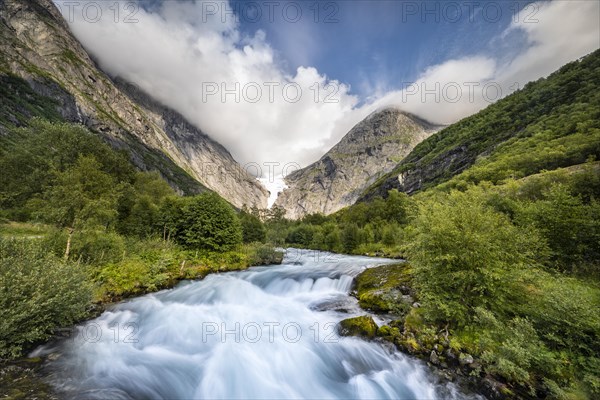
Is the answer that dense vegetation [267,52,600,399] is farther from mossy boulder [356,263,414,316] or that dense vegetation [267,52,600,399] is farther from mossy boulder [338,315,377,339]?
mossy boulder [338,315,377,339]

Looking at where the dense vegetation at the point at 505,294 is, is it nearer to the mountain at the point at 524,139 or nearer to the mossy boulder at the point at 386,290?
the mossy boulder at the point at 386,290

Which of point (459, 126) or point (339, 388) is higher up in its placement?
point (459, 126)

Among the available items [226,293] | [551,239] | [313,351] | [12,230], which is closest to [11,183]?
[12,230]

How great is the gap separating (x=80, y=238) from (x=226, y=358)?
46.1ft

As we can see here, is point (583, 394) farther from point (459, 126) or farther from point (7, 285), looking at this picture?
point (459, 126)

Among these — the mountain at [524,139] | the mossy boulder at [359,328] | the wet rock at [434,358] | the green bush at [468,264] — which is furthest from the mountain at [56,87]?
the mountain at [524,139]

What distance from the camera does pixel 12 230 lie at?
22.1m

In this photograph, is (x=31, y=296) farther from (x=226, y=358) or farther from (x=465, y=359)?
(x=465, y=359)

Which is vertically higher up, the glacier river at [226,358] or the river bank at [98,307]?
the river bank at [98,307]

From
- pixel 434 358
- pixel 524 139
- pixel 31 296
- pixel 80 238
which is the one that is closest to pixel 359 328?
pixel 434 358

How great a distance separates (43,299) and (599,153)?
66.5 metres

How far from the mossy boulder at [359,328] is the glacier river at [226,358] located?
367 millimetres

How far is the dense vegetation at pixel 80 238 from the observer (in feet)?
27.5

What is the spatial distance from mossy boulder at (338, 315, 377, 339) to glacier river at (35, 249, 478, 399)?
37 cm
